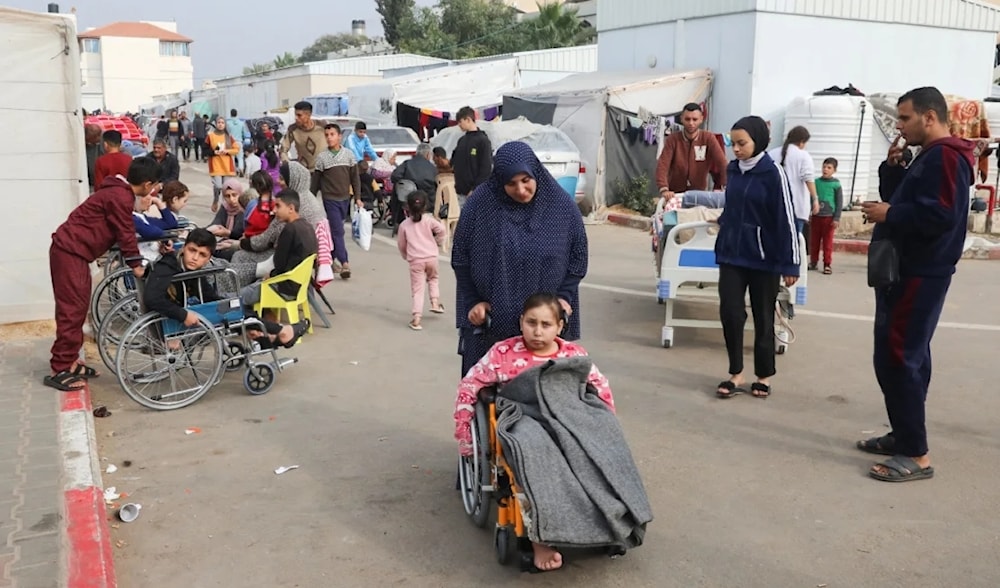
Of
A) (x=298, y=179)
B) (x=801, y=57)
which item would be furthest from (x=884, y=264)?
(x=801, y=57)

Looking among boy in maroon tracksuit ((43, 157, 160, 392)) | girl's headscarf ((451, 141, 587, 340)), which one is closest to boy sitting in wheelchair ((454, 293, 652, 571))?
girl's headscarf ((451, 141, 587, 340))

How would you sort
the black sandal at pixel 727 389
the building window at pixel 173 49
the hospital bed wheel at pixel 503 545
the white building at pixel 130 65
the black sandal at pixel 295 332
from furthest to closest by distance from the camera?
the building window at pixel 173 49, the white building at pixel 130 65, the black sandal at pixel 295 332, the black sandal at pixel 727 389, the hospital bed wheel at pixel 503 545

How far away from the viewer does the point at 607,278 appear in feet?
36.2

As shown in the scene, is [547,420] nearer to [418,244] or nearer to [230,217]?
[418,244]

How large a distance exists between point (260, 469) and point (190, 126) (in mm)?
33111

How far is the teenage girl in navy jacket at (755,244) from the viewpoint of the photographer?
20.0 feet

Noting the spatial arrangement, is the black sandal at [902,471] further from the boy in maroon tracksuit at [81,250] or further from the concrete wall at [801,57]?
the concrete wall at [801,57]

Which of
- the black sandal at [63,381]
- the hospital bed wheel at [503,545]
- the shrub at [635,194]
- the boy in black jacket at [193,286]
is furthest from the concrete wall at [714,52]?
the hospital bed wheel at [503,545]

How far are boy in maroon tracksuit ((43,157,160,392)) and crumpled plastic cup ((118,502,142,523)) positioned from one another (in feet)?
6.77

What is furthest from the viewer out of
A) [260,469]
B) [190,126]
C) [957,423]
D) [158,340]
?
[190,126]

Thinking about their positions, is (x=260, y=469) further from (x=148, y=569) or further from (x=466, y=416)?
(x=466, y=416)

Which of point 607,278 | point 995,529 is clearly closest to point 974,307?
point 607,278

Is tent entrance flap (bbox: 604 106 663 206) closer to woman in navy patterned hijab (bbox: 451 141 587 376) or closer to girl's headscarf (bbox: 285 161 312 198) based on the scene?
girl's headscarf (bbox: 285 161 312 198)

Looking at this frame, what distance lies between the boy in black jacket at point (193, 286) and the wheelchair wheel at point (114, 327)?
429 millimetres
